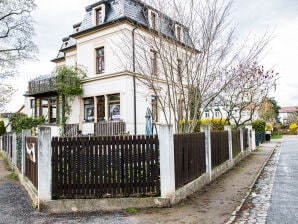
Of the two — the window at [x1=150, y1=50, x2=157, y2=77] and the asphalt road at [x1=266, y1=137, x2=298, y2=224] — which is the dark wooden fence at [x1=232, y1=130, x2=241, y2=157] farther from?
the window at [x1=150, y1=50, x2=157, y2=77]

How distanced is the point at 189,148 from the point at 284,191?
290 centimetres

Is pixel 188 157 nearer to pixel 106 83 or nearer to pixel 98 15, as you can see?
pixel 106 83

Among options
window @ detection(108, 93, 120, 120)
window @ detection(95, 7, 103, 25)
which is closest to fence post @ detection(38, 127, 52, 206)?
window @ detection(108, 93, 120, 120)

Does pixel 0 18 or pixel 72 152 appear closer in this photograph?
pixel 72 152

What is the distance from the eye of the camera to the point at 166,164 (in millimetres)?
6316

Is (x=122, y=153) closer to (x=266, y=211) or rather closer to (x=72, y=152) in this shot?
(x=72, y=152)

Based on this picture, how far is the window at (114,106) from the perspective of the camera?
64.6ft

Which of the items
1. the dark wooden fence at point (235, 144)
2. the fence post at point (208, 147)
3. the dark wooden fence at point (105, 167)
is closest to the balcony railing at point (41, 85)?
the dark wooden fence at point (235, 144)

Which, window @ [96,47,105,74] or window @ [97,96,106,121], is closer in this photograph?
window @ [97,96,106,121]

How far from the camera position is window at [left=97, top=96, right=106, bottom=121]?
67.6ft

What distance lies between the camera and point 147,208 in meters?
6.09

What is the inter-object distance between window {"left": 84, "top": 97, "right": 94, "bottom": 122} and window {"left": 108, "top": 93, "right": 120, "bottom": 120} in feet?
6.09

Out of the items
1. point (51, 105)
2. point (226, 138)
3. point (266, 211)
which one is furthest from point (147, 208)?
point (51, 105)

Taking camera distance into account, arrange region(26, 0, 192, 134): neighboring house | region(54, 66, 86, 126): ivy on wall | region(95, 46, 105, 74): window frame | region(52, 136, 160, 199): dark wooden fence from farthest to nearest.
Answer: region(95, 46, 105, 74): window frame
region(54, 66, 86, 126): ivy on wall
region(26, 0, 192, 134): neighboring house
region(52, 136, 160, 199): dark wooden fence
